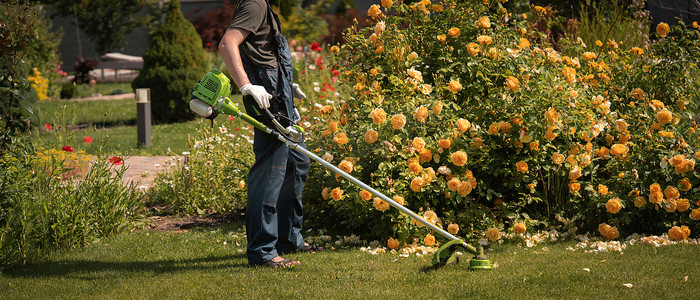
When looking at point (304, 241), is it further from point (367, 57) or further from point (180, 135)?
point (180, 135)

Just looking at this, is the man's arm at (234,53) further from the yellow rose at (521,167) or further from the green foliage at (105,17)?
the green foliage at (105,17)

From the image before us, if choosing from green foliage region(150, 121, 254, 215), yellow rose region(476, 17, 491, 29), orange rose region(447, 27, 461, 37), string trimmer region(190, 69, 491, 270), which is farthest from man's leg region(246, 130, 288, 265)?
yellow rose region(476, 17, 491, 29)

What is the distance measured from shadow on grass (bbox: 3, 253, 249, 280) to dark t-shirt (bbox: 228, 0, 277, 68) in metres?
1.10

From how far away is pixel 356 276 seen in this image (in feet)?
10.9

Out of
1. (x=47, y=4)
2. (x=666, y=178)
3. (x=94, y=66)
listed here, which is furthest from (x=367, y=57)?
(x=47, y=4)

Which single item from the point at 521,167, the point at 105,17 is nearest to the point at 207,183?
the point at 521,167

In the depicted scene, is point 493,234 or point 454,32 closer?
point 493,234

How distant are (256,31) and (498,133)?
5.15ft

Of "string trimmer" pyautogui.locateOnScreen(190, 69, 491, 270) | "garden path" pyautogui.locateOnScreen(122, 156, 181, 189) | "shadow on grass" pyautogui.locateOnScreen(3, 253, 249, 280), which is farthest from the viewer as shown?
"garden path" pyautogui.locateOnScreen(122, 156, 181, 189)

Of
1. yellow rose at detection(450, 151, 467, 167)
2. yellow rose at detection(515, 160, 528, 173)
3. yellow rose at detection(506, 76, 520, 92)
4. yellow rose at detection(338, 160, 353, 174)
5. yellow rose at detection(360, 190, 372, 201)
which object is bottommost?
yellow rose at detection(360, 190, 372, 201)

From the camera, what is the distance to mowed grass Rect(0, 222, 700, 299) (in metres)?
3.05

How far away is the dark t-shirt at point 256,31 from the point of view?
336 cm

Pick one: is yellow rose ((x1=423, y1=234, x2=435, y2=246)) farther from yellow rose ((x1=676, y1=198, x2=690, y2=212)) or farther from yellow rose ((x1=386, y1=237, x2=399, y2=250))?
yellow rose ((x1=676, y1=198, x2=690, y2=212))

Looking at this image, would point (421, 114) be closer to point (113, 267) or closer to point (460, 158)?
point (460, 158)
